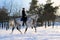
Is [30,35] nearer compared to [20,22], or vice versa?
[30,35]

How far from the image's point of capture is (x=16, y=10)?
23.3ft

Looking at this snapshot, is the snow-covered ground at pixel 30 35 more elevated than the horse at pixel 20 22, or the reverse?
the horse at pixel 20 22

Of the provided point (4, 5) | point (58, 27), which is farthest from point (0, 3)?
point (58, 27)

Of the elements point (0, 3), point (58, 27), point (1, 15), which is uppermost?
point (0, 3)

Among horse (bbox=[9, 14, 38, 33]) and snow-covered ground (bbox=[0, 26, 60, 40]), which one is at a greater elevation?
horse (bbox=[9, 14, 38, 33])

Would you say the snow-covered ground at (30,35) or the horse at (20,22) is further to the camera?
the horse at (20,22)

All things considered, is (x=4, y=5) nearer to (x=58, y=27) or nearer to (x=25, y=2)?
(x=25, y=2)

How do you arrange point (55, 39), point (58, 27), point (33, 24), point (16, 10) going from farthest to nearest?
point (58, 27) < point (16, 10) < point (33, 24) < point (55, 39)

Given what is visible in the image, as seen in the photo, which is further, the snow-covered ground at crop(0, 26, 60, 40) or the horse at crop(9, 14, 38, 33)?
the horse at crop(9, 14, 38, 33)

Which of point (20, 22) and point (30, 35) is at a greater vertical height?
point (20, 22)

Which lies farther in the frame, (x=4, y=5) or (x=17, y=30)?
(x=4, y=5)

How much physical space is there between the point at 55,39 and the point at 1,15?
2954 millimetres

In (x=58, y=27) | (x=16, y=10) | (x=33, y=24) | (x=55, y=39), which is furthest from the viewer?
(x=58, y=27)

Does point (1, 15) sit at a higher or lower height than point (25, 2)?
lower
